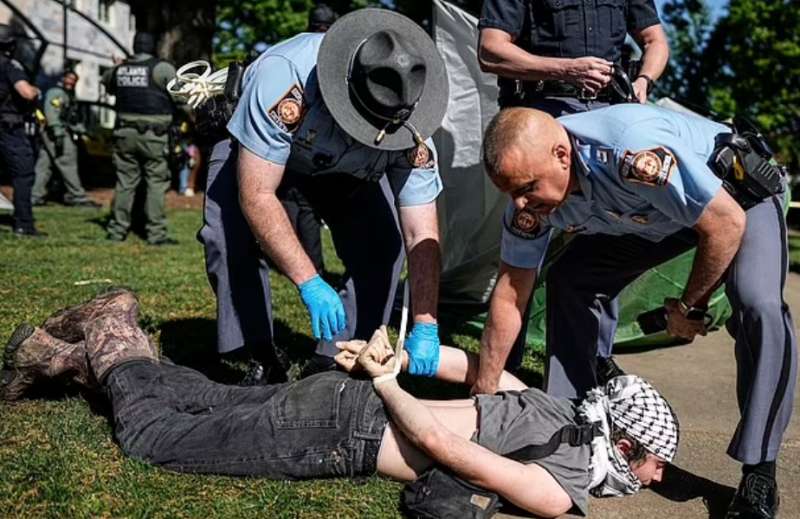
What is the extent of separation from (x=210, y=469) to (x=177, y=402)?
0.32 m

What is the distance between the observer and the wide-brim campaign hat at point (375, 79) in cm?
294

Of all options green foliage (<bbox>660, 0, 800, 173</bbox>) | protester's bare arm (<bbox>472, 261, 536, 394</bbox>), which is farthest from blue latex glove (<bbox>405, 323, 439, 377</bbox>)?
green foliage (<bbox>660, 0, 800, 173</bbox>)

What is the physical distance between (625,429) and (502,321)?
563mm

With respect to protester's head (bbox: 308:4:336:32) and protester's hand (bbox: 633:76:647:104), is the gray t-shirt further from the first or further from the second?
protester's head (bbox: 308:4:336:32)

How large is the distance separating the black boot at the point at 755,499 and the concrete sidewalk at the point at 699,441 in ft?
0.43

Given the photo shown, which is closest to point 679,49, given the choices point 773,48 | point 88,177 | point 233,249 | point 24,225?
point 773,48

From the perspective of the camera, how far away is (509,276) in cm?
313

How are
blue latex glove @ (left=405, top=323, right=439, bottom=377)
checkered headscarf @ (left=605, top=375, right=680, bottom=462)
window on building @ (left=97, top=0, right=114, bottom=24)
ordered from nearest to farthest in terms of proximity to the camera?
1. checkered headscarf @ (left=605, top=375, right=680, bottom=462)
2. blue latex glove @ (left=405, top=323, right=439, bottom=377)
3. window on building @ (left=97, top=0, right=114, bottom=24)

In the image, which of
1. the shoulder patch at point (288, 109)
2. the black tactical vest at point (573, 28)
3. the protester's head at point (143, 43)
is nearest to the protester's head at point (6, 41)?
the protester's head at point (143, 43)

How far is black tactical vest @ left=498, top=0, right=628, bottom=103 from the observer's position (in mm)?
3643

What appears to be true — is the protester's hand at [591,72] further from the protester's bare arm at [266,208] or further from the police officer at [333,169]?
the protester's bare arm at [266,208]

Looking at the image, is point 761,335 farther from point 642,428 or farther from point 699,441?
point 699,441

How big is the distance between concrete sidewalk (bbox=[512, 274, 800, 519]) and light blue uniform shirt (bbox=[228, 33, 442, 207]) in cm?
131

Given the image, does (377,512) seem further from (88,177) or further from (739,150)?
(88,177)
